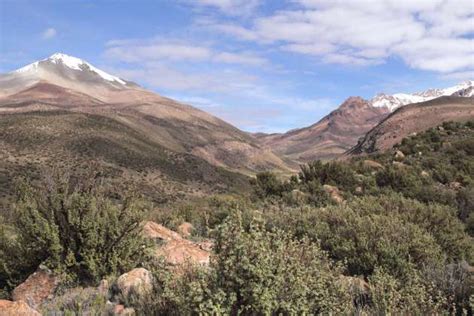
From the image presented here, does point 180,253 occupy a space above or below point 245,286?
below

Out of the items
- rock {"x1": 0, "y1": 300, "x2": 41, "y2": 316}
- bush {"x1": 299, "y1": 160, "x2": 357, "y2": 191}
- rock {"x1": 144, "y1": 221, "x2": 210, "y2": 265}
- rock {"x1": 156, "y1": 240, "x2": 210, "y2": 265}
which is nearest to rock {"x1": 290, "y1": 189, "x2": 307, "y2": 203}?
bush {"x1": 299, "y1": 160, "x2": 357, "y2": 191}

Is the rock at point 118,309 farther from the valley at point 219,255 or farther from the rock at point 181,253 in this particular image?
the rock at point 181,253

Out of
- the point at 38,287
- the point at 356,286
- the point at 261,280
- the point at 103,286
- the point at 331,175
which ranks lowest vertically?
the point at 38,287

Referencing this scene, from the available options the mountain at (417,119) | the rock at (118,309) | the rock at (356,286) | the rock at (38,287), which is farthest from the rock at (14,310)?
A: the mountain at (417,119)

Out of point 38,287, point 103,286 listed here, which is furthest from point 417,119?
point 38,287

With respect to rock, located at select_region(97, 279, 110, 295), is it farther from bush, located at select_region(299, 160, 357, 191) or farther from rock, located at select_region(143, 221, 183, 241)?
bush, located at select_region(299, 160, 357, 191)

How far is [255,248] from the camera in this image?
4965 millimetres

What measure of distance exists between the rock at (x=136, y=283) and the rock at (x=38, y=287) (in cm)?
121

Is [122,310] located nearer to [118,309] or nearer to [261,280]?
[118,309]

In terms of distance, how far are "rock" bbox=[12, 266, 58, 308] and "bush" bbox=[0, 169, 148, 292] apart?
15cm

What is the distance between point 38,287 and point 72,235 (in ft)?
3.03

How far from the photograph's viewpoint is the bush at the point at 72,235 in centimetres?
688

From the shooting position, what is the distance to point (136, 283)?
228 inches

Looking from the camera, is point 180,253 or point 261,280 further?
point 180,253
